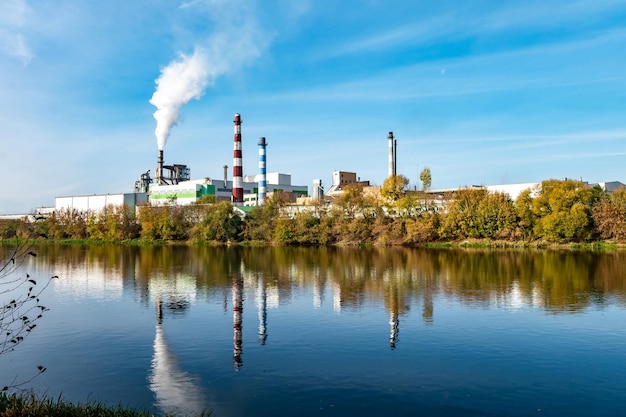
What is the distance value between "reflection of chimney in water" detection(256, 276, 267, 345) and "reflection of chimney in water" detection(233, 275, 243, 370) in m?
0.59

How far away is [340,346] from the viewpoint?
1306 centimetres

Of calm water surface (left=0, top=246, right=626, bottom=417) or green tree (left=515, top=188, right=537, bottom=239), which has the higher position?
green tree (left=515, top=188, right=537, bottom=239)

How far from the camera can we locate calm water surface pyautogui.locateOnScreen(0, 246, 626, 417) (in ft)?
31.2

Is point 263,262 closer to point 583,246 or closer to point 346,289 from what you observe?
point 346,289

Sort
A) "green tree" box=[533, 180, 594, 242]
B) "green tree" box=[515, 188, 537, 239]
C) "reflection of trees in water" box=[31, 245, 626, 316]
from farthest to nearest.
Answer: "green tree" box=[515, 188, 537, 239], "green tree" box=[533, 180, 594, 242], "reflection of trees in water" box=[31, 245, 626, 316]

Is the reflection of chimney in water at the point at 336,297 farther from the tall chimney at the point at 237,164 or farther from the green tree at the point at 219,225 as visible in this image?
the tall chimney at the point at 237,164

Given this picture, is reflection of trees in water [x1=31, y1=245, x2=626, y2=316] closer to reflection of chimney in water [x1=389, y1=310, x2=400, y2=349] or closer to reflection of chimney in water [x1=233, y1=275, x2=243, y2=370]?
reflection of chimney in water [x1=389, y1=310, x2=400, y2=349]

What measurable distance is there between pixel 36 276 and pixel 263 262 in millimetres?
13850

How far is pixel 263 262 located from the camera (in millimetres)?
35812

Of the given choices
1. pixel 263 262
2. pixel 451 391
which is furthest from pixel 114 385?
pixel 263 262

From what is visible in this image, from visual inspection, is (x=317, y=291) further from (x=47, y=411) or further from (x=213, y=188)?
(x=213, y=188)

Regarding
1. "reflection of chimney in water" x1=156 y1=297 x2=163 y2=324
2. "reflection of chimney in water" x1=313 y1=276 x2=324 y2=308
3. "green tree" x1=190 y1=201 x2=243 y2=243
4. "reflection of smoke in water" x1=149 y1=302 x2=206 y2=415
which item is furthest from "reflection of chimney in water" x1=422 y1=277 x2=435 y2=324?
"green tree" x1=190 y1=201 x2=243 y2=243

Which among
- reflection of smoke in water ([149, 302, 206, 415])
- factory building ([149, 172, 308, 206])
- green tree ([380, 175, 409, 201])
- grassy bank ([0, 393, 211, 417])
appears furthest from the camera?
factory building ([149, 172, 308, 206])

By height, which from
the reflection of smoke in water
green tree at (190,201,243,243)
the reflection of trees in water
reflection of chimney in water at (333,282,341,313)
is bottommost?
the reflection of smoke in water
